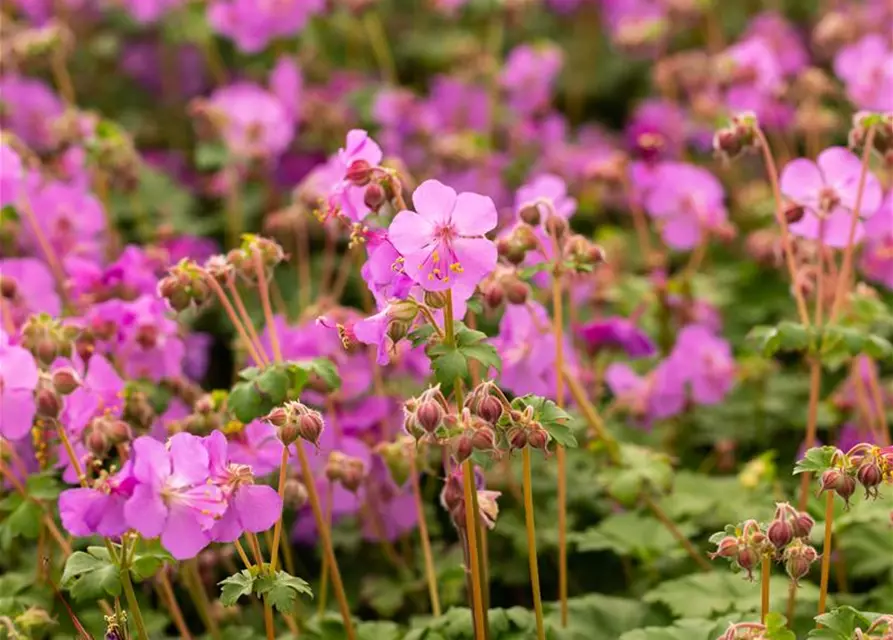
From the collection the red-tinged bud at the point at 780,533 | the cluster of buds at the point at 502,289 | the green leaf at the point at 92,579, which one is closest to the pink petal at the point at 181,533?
the green leaf at the point at 92,579

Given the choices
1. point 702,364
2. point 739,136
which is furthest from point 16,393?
point 702,364

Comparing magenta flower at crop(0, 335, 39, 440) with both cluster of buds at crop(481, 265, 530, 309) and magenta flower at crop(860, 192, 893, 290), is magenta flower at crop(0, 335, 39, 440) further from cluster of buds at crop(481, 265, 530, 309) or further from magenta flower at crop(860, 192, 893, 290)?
magenta flower at crop(860, 192, 893, 290)

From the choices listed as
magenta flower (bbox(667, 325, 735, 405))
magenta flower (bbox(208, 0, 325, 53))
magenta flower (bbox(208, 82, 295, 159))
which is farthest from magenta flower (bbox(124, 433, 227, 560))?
magenta flower (bbox(208, 0, 325, 53))

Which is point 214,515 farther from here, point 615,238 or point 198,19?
point 198,19

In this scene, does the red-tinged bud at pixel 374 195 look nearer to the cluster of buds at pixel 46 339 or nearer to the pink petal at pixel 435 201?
the pink petal at pixel 435 201

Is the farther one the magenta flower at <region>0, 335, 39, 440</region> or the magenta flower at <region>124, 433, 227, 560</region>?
the magenta flower at <region>0, 335, 39, 440</region>

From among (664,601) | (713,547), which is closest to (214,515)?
(664,601)

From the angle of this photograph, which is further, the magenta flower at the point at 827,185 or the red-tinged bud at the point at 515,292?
the magenta flower at the point at 827,185
